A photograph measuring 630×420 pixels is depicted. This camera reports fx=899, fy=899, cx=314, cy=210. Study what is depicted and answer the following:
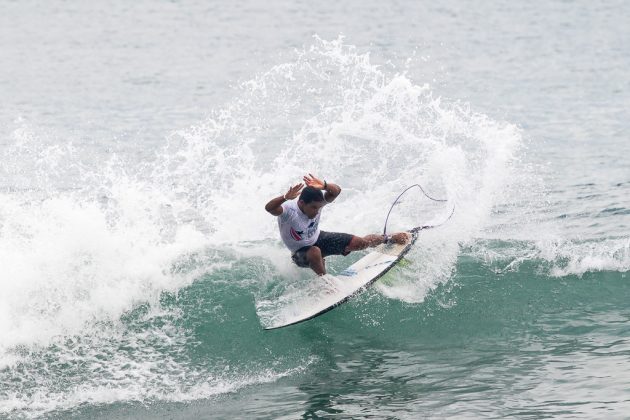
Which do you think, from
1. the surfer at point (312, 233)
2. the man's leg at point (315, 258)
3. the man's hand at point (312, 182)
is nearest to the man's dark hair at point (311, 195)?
the surfer at point (312, 233)

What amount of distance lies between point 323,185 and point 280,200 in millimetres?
612

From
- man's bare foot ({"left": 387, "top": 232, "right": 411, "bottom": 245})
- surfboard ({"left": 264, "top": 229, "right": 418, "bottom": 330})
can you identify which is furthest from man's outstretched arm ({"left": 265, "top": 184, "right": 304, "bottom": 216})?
man's bare foot ({"left": 387, "top": 232, "right": 411, "bottom": 245})

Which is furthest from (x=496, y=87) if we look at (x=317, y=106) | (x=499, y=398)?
(x=499, y=398)

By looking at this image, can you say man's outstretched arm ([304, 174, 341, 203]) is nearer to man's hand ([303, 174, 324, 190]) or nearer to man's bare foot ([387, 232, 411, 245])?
man's hand ([303, 174, 324, 190])

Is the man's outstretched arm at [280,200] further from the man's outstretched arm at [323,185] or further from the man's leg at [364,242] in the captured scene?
the man's leg at [364,242]

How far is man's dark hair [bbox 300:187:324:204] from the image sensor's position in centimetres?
1209

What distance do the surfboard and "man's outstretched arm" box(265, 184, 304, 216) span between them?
4.68 ft

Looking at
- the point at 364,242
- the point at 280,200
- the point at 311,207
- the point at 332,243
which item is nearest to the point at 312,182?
the point at 280,200

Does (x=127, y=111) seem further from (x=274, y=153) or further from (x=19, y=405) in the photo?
(x=19, y=405)

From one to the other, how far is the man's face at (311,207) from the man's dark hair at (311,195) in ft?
0.20

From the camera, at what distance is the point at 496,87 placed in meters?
31.0

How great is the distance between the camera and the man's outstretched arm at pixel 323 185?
1154 centimetres

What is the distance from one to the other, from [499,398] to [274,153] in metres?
12.8

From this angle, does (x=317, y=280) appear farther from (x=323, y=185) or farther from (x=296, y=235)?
(x=323, y=185)
